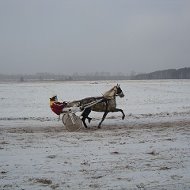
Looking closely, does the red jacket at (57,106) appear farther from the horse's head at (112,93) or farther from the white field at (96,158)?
the horse's head at (112,93)

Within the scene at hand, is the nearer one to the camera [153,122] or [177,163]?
[177,163]

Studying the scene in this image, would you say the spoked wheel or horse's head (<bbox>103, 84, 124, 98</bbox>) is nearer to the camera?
the spoked wheel

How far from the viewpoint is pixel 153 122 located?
651 inches

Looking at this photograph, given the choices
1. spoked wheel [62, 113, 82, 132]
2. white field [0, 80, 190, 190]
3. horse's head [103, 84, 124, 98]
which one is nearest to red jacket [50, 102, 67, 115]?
spoked wheel [62, 113, 82, 132]

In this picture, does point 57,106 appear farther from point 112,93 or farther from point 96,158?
point 96,158

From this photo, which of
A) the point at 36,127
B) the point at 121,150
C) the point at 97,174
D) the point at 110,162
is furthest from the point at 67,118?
the point at 97,174

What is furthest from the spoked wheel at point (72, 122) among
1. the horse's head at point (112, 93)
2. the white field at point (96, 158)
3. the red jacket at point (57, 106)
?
the horse's head at point (112, 93)

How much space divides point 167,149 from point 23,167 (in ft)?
13.8

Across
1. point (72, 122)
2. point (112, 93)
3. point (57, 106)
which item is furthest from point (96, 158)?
point (112, 93)

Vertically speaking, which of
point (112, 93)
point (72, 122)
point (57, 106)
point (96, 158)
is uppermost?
point (112, 93)

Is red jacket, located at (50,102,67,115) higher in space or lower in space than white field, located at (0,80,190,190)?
higher

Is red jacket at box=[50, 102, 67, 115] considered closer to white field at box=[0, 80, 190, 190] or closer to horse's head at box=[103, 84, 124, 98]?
white field at box=[0, 80, 190, 190]

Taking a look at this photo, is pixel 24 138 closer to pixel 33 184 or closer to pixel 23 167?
pixel 23 167

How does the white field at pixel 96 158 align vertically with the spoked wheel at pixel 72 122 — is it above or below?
below
